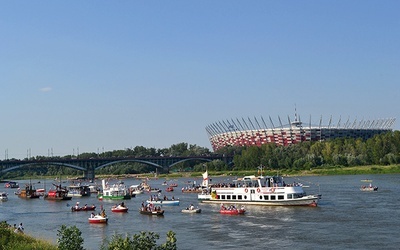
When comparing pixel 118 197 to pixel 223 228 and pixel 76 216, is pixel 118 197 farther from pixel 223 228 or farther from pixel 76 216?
pixel 223 228

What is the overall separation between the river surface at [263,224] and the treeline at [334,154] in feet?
241

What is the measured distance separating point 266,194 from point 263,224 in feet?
62.1

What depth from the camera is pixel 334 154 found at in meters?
175

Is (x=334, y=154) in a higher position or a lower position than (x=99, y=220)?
higher

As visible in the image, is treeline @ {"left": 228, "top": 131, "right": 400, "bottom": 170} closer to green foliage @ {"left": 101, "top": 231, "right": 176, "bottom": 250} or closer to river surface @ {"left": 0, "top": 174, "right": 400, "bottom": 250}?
river surface @ {"left": 0, "top": 174, "right": 400, "bottom": 250}

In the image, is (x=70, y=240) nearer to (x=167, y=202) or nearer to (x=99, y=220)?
(x=99, y=220)

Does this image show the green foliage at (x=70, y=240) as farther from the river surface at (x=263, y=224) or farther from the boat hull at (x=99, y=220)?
the boat hull at (x=99, y=220)

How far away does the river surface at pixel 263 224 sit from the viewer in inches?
1973

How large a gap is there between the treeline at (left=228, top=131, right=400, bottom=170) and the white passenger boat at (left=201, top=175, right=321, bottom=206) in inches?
3272

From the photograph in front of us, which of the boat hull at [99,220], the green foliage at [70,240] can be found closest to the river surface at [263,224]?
the boat hull at [99,220]

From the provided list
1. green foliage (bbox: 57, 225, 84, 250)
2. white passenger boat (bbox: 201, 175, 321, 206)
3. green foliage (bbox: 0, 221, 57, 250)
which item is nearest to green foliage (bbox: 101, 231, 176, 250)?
green foliage (bbox: 57, 225, 84, 250)

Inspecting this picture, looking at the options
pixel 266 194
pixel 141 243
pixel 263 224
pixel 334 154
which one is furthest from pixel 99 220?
pixel 334 154

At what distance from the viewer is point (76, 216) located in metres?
79.2

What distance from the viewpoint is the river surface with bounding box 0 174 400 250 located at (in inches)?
1973
